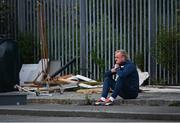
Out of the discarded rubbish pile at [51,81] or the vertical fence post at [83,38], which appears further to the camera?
the vertical fence post at [83,38]

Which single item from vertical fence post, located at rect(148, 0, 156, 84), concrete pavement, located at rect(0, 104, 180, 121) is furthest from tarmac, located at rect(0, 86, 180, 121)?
vertical fence post, located at rect(148, 0, 156, 84)

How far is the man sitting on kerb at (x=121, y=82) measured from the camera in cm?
1306

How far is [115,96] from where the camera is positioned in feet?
42.8

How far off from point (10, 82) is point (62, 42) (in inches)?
164

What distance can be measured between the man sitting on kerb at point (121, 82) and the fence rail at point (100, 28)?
4760 millimetres

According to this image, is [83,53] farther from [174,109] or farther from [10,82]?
[174,109]

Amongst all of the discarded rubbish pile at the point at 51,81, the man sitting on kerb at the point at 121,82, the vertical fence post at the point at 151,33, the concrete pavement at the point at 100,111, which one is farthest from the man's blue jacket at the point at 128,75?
the vertical fence post at the point at 151,33

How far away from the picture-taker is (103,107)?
12734 millimetres

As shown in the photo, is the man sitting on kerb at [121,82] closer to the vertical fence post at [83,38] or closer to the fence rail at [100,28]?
the fence rail at [100,28]

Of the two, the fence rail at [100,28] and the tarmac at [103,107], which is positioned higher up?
the fence rail at [100,28]

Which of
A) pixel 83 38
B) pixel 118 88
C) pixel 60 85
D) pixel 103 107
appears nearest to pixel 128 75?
pixel 118 88

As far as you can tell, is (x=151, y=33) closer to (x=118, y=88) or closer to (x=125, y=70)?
(x=125, y=70)


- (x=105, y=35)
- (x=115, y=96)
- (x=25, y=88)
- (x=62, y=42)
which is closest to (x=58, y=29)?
(x=62, y=42)

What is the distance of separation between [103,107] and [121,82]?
2.68 ft
